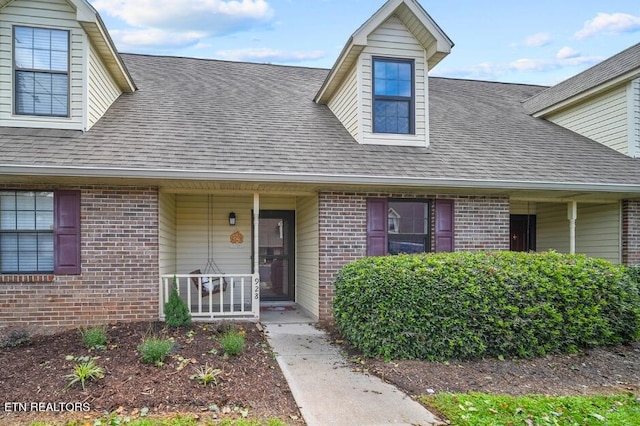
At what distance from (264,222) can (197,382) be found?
17.9 feet

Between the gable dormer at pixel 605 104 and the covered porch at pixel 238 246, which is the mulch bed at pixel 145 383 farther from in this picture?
the gable dormer at pixel 605 104

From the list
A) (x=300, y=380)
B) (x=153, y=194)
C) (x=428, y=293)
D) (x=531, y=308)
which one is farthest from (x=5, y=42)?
(x=531, y=308)

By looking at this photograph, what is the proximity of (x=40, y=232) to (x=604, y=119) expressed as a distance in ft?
37.2

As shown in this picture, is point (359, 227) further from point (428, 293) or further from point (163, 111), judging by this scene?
point (163, 111)

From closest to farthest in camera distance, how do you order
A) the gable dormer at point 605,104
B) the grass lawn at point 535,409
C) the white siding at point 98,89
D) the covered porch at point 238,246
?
1. the grass lawn at point 535,409
2. the white siding at point 98,89
3. the covered porch at point 238,246
4. the gable dormer at point 605,104

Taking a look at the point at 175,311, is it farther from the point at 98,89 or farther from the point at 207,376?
the point at 98,89

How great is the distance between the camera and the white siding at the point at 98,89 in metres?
7.67

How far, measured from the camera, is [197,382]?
4652 millimetres

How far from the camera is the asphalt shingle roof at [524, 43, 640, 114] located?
9766mm

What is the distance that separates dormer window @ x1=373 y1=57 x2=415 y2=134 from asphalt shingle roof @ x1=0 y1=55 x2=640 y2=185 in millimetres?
543

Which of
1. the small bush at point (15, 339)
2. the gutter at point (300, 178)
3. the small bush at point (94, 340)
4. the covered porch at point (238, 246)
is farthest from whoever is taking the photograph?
the covered porch at point (238, 246)

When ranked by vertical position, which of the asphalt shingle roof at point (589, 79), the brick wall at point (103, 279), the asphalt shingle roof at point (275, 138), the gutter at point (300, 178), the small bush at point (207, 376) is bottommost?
the small bush at point (207, 376)

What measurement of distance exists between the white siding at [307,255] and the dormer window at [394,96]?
81.5 inches

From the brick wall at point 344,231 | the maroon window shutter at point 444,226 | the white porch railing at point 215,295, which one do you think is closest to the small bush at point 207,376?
the white porch railing at point 215,295
